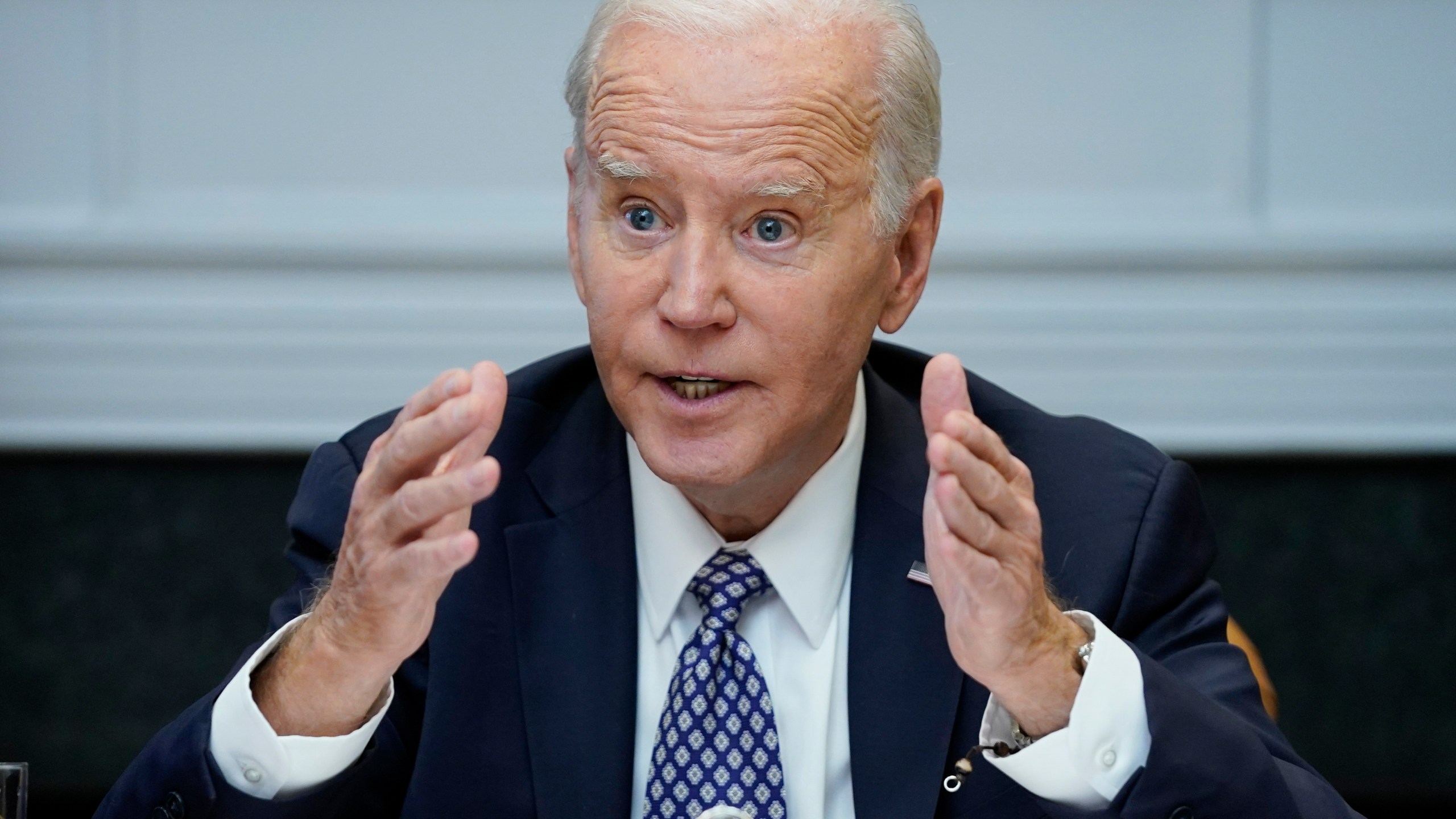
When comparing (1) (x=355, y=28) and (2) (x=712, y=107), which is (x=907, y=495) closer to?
(2) (x=712, y=107)

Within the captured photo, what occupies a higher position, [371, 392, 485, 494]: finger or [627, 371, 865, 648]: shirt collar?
[371, 392, 485, 494]: finger

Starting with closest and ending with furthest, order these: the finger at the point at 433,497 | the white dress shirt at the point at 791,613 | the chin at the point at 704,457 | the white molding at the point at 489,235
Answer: the finger at the point at 433,497
the chin at the point at 704,457
the white dress shirt at the point at 791,613
the white molding at the point at 489,235

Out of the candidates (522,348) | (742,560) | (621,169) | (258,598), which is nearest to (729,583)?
(742,560)

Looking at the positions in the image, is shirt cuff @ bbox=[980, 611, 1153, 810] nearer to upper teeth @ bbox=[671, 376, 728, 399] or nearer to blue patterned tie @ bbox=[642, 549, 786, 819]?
blue patterned tie @ bbox=[642, 549, 786, 819]

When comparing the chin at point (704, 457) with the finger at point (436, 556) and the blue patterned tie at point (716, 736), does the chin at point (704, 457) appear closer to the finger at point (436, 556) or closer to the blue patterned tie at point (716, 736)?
the blue patterned tie at point (716, 736)

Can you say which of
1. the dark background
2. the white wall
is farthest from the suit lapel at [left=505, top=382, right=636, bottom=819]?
the dark background

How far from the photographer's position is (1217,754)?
5.59 ft

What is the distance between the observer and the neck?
210 centimetres

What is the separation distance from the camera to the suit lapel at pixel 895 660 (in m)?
1.93

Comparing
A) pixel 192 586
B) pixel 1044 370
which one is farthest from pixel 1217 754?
pixel 192 586

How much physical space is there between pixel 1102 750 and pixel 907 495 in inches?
22.9

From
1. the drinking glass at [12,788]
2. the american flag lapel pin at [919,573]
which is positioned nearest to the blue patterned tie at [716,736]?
the american flag lapel pin at [919,573]

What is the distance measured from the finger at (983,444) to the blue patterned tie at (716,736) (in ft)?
1.74

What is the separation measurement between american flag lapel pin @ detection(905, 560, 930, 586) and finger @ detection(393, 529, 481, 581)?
73cm
